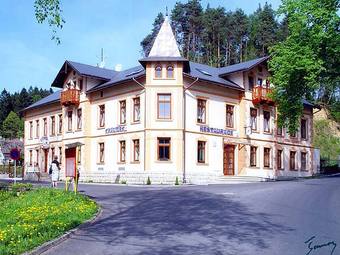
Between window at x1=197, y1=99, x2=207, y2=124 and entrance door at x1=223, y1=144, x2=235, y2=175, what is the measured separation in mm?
3002

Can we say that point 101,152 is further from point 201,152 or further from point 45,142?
point 45,142

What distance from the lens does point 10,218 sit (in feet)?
41.6

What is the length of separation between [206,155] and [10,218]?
24.9 m

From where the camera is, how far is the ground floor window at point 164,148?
114 ft

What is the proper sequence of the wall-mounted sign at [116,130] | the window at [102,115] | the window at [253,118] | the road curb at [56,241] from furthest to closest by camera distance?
1. the window at [253,118]
2. the window at [102,115]
3. the wall-mounted sign at [116,130]
4. the road curb at [56,241]

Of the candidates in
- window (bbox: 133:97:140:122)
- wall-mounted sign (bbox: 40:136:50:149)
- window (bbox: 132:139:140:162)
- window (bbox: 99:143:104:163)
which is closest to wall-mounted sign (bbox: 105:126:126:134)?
window (bbox: 99:143:104:163)

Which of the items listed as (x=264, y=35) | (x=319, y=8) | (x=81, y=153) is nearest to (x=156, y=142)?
(x=81, y=153)

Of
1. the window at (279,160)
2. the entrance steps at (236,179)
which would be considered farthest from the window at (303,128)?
the entrance steps at (236,179)

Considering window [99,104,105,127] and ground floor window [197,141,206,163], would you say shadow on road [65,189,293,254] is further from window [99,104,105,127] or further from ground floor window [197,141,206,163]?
window [99,104,105,127]

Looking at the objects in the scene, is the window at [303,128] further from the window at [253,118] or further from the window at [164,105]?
the window at [164,105]

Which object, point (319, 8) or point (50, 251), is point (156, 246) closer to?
point (50, 251)

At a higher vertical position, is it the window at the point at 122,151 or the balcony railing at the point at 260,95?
the balcony railing at the point at 260,95

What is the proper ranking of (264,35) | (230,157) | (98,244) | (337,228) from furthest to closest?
1. (264,35)
2. (230,157)
3. (337,228)
4. (98,244)

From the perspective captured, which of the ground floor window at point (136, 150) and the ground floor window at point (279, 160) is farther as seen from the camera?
the ground floor window at point (279, 160)
